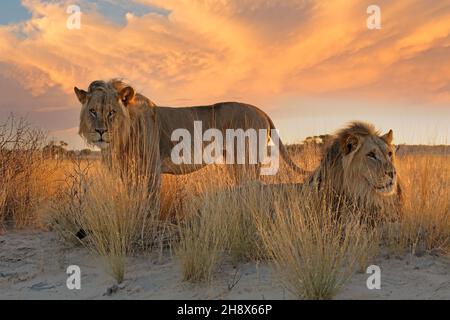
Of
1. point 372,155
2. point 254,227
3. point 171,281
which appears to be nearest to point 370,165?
point 372,155

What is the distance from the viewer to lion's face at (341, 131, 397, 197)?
17.8ft

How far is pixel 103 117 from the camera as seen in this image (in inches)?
274

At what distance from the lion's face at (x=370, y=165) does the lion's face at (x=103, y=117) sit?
301 centimetres

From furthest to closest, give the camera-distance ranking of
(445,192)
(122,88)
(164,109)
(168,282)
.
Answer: (164,109) < (122,88) < (445,192) < (168,282)

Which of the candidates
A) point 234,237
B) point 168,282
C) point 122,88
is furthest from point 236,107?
point 168,282

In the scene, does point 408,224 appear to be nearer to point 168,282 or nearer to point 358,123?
point 358,123

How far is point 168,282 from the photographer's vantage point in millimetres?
4719

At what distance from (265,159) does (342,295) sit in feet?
16.9

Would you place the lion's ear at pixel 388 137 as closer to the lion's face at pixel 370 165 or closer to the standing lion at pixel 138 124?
the lion's face at pixel 370 165

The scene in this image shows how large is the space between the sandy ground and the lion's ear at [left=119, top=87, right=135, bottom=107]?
2253 millimetres

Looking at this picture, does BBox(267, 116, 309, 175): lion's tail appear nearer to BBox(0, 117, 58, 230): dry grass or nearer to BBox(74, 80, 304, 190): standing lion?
BBox(74, 80, 304, 190): standing lion

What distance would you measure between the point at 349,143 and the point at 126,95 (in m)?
3.23

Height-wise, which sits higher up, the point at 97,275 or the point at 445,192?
the point at 445,192

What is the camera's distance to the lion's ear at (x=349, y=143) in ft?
18.5
